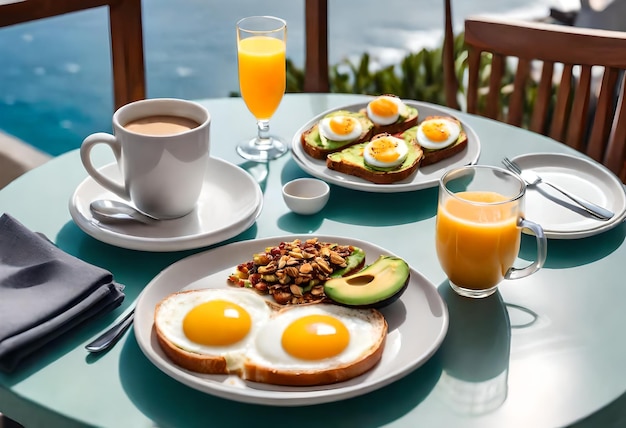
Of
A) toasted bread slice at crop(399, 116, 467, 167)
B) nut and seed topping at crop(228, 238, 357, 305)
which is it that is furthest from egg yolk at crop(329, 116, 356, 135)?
nut and seed topping at crop(228, 238, 357, 305)

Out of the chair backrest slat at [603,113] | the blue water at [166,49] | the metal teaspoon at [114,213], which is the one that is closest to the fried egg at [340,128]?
the metal teaspoon at [114,213]

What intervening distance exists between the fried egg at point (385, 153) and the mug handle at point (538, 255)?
36 cm

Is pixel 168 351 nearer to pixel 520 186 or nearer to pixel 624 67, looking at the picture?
pixel 520 186

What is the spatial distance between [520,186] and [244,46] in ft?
2.39

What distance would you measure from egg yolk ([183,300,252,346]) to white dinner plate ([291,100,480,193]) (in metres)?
0.45

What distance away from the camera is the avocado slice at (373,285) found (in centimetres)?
106

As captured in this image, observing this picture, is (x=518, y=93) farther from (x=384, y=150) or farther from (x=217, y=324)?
(x=217, y=324)

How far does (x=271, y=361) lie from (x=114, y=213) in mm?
486

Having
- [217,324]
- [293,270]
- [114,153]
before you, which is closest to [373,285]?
[293,270]

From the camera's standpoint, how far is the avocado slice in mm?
1060

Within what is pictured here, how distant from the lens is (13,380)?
3.27ft

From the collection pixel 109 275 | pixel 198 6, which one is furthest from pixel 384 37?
pixel 109 275

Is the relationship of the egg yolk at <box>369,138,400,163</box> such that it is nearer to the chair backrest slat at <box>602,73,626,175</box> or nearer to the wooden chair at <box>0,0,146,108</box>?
the chair backrest slat at <box>602,73,626,175</box>

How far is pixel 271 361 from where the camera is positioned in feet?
3.20
